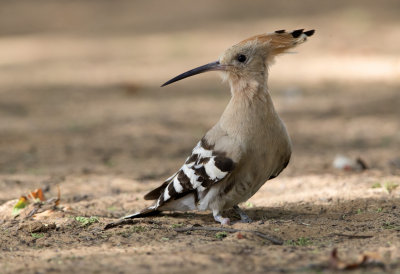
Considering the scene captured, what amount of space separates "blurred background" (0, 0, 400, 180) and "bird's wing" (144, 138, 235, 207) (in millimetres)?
1601

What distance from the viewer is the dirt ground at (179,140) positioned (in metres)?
3.17

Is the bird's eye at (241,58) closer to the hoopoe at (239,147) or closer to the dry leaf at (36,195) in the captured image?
the hoopoe at (239,147)

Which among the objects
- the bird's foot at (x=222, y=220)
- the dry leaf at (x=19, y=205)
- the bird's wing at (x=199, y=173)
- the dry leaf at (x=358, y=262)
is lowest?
the dry leaf at (x=358, y=262)

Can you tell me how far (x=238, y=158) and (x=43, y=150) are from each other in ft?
10.3

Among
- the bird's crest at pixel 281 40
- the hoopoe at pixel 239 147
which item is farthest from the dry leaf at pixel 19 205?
the bird's crest at pixel 281 40

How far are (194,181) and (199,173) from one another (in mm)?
61

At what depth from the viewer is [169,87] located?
9.73m

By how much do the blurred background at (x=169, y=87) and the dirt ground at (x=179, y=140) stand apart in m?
0.03

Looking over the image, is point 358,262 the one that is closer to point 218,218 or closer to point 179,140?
point 218,218

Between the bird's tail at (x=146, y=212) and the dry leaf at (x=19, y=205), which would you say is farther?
the dry leaf at (x=19, y=205)

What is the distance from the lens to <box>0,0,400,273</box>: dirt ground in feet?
10.4

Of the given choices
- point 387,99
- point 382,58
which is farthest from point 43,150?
point 382,58

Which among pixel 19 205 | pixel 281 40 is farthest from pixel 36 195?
pixel 281 40

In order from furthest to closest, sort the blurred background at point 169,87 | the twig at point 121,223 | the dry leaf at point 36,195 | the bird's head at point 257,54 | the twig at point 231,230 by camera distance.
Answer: the blurred background at point 169,87 < the dry leaf at point 36,195 < the bird's head at point 257,54 < the twig at point 121,223 < the twig at point 231,230
